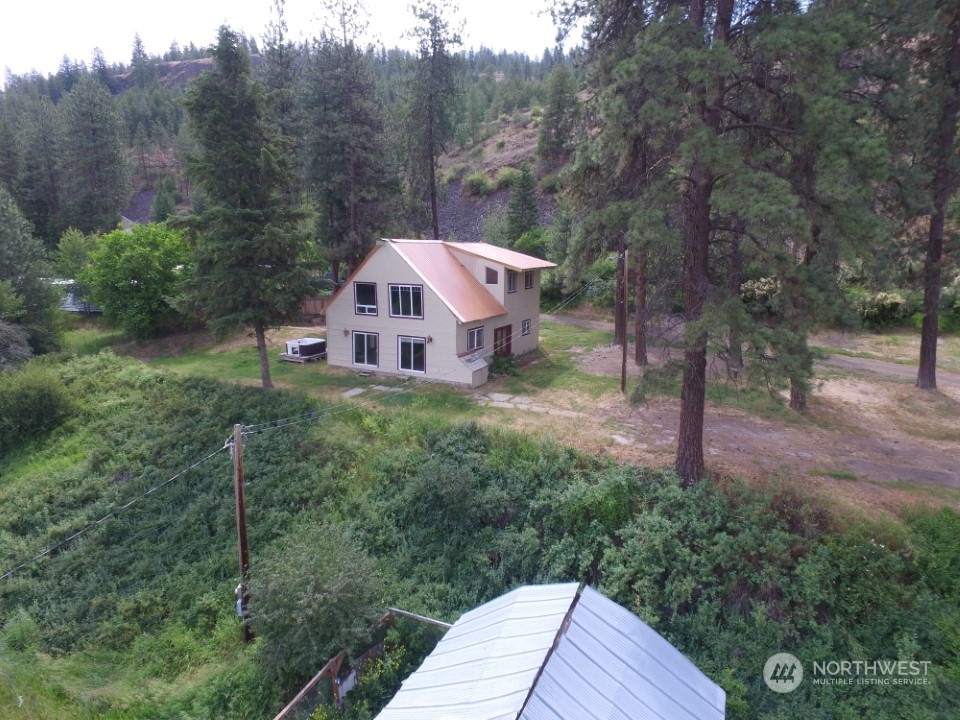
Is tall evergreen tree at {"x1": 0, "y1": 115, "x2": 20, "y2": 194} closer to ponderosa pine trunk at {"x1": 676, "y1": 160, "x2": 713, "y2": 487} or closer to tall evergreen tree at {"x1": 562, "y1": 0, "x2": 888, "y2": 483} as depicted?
tall evergreen tree at {"x1": 562, "y1": 0, "x2": 888, "y2": 483}

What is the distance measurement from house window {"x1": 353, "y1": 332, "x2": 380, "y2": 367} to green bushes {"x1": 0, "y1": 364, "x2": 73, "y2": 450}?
38.0ft

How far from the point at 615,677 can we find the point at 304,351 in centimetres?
2162

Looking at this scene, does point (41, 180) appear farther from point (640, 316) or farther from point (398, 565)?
point (398, 565)

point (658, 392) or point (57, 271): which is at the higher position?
point (57, 271)

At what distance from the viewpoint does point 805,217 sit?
876 cm

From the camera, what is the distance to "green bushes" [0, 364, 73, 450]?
2125cm

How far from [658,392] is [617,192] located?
7.54m

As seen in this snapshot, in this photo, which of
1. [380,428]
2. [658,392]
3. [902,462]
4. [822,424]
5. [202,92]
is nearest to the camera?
[658,392]

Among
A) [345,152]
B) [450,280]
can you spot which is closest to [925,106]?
[450,280]

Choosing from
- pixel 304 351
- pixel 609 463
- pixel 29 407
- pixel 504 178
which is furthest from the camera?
pixel 504 178

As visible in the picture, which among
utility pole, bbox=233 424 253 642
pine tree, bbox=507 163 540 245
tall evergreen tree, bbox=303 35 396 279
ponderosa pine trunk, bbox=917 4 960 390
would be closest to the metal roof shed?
utility pole, bbox=233 424 253 642

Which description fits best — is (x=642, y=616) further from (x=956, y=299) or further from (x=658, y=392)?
(x=956, y=299)

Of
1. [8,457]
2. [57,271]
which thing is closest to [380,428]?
[8,457]

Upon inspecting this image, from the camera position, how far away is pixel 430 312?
837 inches
